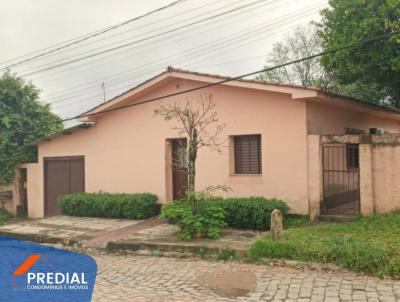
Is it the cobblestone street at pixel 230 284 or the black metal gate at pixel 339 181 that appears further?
the black metal gate at pixel 339 181

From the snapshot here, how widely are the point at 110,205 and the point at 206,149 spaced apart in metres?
3.49

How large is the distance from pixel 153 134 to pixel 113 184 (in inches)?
96.2

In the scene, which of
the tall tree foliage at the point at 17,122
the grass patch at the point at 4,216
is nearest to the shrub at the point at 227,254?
the grass patch at the point at 4,216

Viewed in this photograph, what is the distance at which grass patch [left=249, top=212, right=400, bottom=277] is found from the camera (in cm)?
653

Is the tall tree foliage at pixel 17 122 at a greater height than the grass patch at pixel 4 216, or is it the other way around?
the tall tree foliage at pixel 17 122

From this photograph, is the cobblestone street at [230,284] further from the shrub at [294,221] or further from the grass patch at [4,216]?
the grass patch at [4,216]

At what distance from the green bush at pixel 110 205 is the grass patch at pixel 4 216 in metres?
3.04

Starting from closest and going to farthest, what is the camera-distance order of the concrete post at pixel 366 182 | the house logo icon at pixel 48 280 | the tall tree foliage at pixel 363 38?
the house logo icon at pixel 48 280
the concrete post at pixel 366 182
the tall tree foliage at pixel 363 38

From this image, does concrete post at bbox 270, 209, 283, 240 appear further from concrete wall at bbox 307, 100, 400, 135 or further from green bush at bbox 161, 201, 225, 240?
concrete wall at bbox 307, 100, 400, 135

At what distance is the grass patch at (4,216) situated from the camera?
15519 millimetres

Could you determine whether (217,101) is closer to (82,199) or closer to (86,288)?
(82,199)

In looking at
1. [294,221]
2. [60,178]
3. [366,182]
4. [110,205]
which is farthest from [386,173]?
[60,178]

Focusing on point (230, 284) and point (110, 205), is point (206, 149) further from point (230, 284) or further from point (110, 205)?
point (230, 284)

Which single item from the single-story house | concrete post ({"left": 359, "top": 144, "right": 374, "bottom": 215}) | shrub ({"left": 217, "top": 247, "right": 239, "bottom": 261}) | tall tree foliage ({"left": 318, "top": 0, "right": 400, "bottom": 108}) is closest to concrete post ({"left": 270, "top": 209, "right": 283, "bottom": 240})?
shrub ({"left": 217, "top": 247, "right": 239, "bottom": 261})
